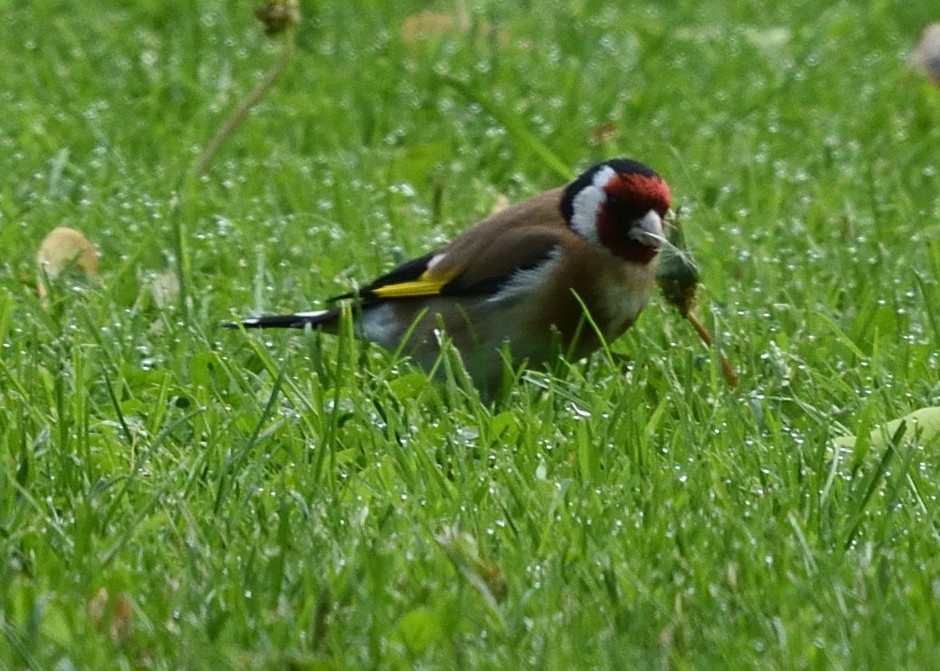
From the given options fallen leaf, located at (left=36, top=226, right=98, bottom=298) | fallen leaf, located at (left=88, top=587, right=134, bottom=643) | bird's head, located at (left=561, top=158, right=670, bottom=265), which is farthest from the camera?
fallen leaf, located at (left=36, top=226, right=98, bottom=298)

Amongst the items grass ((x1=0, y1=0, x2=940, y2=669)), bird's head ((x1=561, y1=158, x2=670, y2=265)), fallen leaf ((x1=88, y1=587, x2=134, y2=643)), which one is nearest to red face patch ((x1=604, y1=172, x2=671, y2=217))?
bird's head ((x1=561, y1=158, x2=670, y2=265))

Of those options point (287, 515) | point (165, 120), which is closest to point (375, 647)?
point (287, 515)

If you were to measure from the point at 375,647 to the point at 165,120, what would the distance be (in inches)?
160

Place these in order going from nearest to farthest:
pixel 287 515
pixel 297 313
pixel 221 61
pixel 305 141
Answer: pixel 287 515 → pixel 297 313 → pixel 305 141 → pixel 221 61

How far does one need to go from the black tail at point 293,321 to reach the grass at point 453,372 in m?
0.08

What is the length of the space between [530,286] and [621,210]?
1.04 feet

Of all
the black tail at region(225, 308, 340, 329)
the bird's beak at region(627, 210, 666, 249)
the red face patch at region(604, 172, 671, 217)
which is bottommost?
the black tail at region(225, 308, 340, 329)

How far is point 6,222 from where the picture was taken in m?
5.72

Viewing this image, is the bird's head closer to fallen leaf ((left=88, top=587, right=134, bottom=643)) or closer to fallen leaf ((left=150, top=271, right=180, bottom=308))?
fallen leaf ((left=150, top=271, right=180, bottom=308))

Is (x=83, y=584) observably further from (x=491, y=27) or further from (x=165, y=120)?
(x=491, y=27)

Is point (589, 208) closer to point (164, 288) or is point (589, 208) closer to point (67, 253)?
point (164, 288)

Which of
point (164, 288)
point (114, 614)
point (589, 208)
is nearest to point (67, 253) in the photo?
point (164, 288)

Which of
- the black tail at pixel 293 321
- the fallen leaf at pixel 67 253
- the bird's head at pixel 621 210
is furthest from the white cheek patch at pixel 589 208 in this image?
the fallen leaf at pixel 67 253

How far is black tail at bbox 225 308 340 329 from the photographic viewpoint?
478 cm
